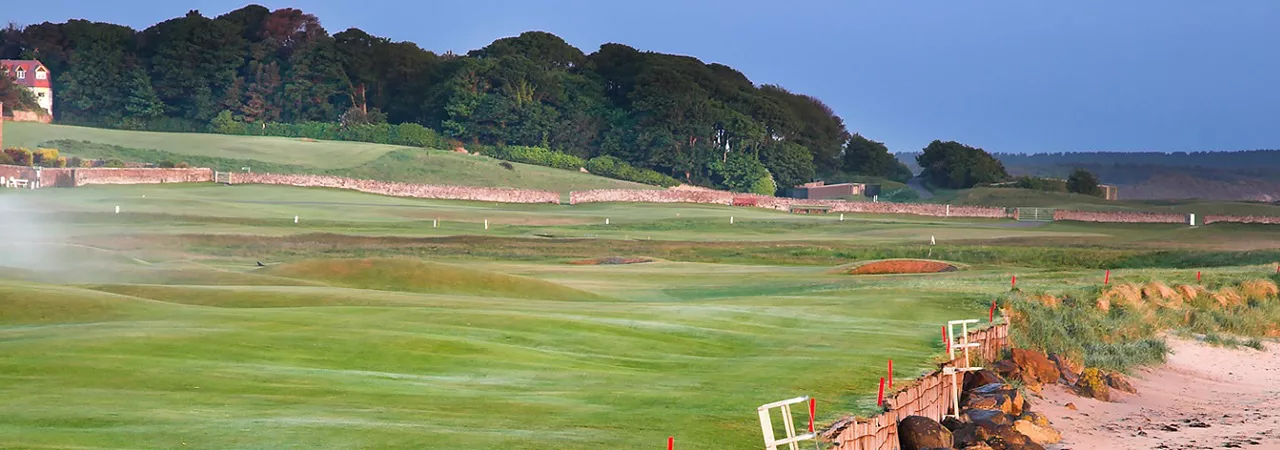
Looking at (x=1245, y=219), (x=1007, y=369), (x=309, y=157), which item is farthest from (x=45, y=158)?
(x=1007, y=369)

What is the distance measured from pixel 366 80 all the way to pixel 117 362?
15604 cm

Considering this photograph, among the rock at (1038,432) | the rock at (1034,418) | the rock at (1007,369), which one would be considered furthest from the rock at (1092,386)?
the rock at (1038,432)

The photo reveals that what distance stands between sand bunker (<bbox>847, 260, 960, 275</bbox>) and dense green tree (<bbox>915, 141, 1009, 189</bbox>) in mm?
115616

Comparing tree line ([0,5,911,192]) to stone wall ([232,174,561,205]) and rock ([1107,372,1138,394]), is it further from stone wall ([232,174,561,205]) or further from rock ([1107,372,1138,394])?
rock ([1107,372,1138,394])

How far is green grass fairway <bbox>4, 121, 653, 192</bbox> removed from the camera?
14275cm

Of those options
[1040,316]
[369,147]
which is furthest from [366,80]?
[1040,316]

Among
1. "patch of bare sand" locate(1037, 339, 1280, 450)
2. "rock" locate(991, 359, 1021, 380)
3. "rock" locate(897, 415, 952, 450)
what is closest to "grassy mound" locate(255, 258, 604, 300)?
"rock" locate(991, 359, 1021, 380)

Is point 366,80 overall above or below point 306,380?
above

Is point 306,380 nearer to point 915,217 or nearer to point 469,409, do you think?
point 469,409

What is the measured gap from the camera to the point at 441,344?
2759cm

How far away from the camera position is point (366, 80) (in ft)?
577

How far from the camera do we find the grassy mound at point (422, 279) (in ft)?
151

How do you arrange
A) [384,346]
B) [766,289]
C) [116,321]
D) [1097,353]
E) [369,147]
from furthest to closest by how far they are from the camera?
[369,147] → [766,289] → [1097,353] → [116,321] → [384,346]

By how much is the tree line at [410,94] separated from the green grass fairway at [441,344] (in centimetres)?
9307
